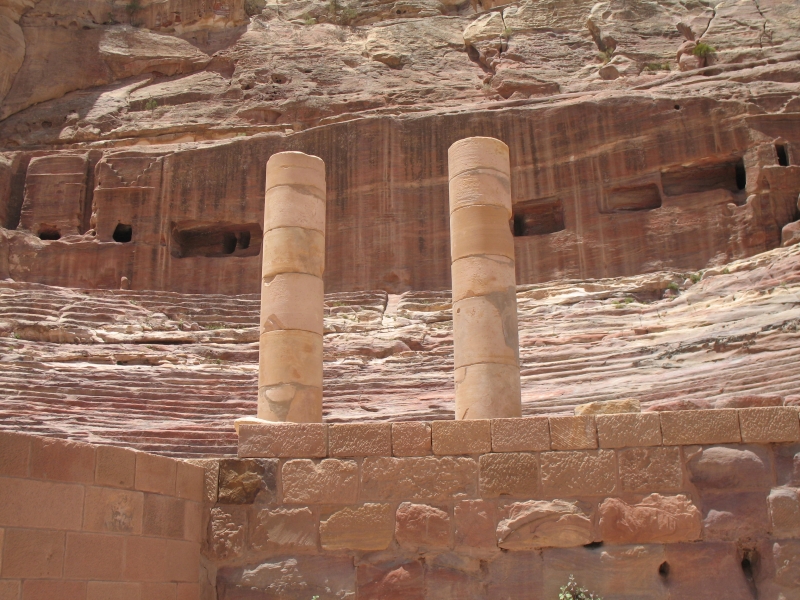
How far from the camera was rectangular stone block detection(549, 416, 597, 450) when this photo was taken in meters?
7.51

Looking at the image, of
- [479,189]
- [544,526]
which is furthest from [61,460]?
[479,189]

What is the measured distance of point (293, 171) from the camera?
37.9ft

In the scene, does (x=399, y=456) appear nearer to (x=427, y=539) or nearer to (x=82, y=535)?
(x=427, y=539)

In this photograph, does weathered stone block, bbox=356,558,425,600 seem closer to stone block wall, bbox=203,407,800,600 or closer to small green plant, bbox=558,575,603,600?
stone block wall, bbox=203,407,800,600

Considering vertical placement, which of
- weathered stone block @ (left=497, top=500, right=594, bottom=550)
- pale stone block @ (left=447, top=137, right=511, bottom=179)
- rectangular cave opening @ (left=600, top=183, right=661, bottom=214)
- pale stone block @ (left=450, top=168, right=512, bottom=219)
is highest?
rectangular cave opening @ (left=600, top=183, right=661, bottom=214)

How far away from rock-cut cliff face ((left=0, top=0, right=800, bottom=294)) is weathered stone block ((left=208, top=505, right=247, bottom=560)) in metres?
16.0

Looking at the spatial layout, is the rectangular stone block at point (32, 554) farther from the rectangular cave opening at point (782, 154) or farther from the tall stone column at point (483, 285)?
the rectangular cave opening at point (782, 154)

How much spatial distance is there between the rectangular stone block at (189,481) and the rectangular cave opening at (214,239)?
18.6m

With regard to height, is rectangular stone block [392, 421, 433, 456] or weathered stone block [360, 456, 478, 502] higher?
rectangular stone block [392, 421, 433, 456]

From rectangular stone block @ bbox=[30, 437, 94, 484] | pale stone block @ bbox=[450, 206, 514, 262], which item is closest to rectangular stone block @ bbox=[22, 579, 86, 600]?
rectangular stone block @ bbox=[30, 437, 94, 484]

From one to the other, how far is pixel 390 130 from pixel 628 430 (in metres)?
19.0

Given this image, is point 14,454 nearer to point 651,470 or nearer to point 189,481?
point 189,481

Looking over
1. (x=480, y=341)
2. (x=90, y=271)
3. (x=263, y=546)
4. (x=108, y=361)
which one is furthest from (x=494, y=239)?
(x=90, y=271)

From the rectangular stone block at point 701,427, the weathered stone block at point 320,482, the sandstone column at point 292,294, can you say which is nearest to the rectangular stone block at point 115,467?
the weathered stone block at point 320,482
